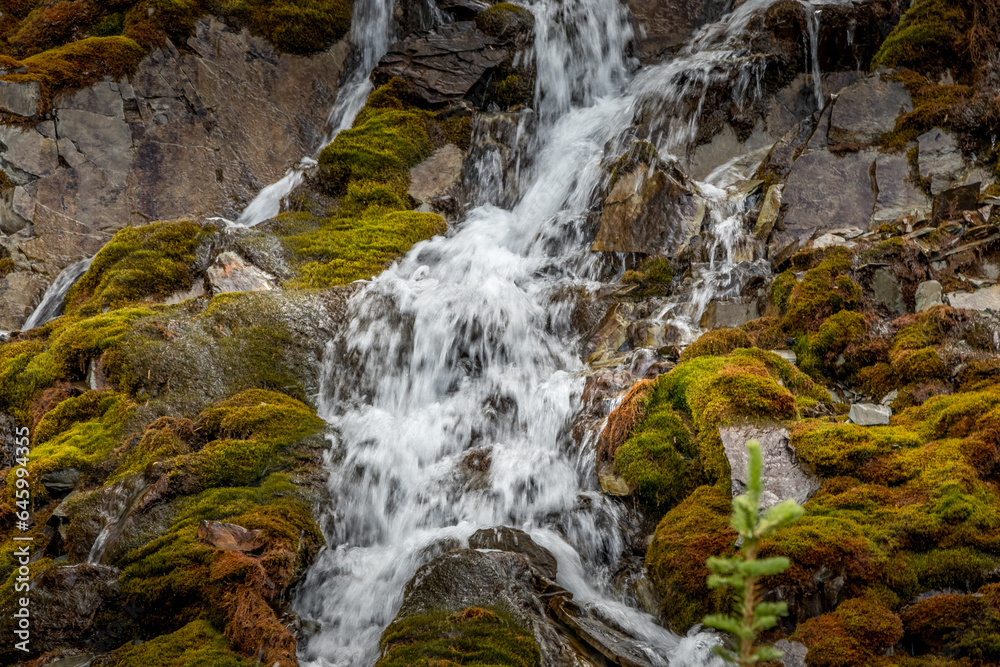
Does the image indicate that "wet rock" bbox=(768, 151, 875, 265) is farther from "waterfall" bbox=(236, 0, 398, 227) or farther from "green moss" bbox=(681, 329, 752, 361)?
"waterfall" bbox=(236, 0, 398, 227)

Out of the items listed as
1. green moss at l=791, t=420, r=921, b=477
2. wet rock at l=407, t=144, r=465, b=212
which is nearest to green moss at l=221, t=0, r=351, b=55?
wet rock at l=407, t=144, r=465, b=212

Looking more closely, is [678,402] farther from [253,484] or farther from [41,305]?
[41,305]

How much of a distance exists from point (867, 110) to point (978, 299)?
5.59 m

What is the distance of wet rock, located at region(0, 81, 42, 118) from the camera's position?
1480 centimetres

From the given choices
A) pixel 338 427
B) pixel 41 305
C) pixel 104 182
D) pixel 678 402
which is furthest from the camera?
pixel 104 182

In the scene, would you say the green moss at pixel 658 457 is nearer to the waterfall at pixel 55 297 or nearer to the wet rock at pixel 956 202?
the wet rock at pixel 956 202

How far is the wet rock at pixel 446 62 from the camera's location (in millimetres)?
15789

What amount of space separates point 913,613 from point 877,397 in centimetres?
312

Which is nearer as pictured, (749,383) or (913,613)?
(913,613)

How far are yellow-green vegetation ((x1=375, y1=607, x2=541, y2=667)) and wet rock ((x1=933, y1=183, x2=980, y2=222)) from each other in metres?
8.19

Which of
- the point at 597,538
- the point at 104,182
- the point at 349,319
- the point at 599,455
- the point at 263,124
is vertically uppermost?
the point at 263,124

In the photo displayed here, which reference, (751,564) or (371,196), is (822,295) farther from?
(371,196)

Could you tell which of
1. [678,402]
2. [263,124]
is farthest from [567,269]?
[263,124]

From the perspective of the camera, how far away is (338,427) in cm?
847
